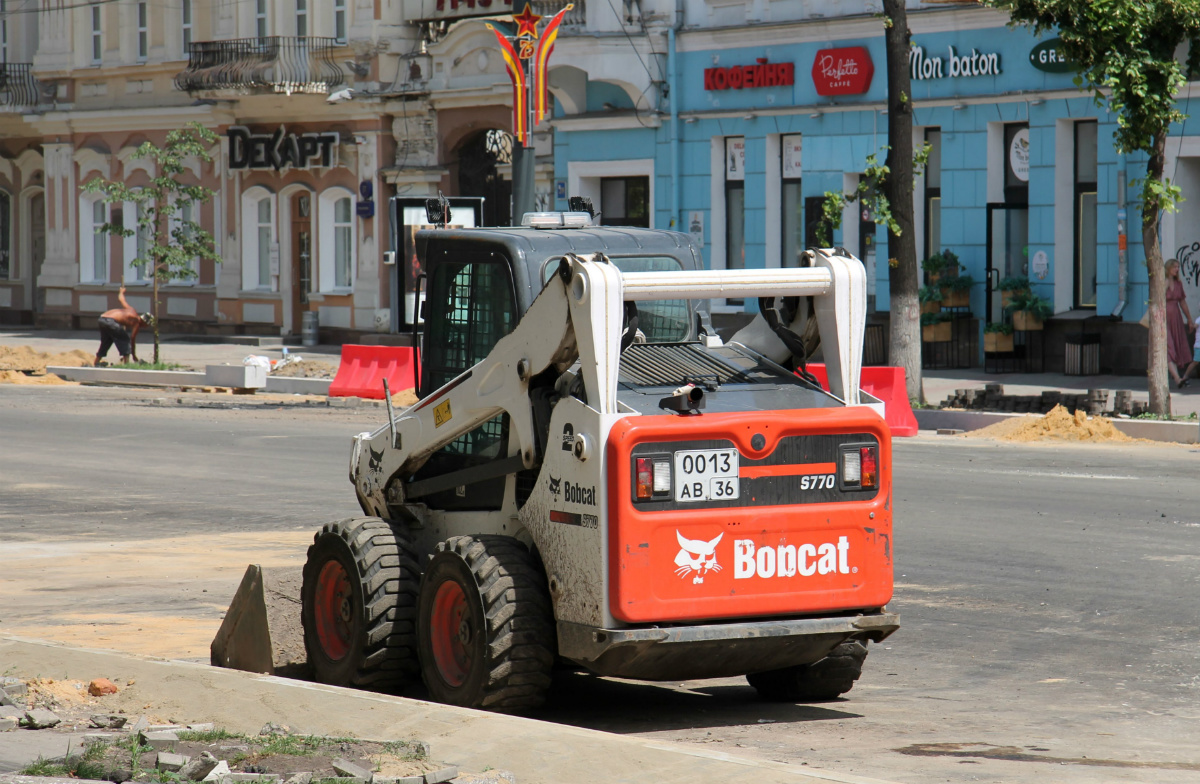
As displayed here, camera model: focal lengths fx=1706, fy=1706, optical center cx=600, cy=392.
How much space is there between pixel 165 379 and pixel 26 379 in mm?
2799

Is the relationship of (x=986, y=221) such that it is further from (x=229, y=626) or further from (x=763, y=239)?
(x=229, y=626)

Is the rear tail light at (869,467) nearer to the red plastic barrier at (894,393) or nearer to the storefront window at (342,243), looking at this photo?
the red plastic barrier at (894,393)

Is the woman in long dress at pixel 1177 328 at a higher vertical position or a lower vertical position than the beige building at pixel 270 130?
lower

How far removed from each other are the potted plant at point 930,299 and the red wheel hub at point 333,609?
69.3 feet

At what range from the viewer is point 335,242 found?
Answer: 3853 centimetres

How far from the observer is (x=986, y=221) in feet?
91.7

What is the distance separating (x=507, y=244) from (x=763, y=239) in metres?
24.2

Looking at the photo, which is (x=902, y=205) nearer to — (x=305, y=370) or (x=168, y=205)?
(x=305, y=370)

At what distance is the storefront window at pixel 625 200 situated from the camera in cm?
3347

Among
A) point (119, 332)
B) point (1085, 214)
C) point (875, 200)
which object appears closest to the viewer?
point (875, 200)

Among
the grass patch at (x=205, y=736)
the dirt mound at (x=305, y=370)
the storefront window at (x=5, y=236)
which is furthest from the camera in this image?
the storefront window at (x=5, y=236)

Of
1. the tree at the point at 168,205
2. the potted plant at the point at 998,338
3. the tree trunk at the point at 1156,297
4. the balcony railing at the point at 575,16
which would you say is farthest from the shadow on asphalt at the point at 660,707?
the balcony railing at the point at 575,16

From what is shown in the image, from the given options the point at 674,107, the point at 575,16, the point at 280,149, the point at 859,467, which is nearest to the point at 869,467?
the point at 859,467

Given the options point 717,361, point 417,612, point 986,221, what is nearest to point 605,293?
point 717,361
